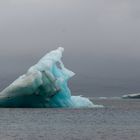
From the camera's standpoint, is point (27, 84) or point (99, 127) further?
point (27, 84)

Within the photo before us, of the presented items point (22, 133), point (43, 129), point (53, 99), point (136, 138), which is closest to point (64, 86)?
point (53, 99)

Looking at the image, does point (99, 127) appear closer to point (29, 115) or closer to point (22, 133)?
point (22, 133)

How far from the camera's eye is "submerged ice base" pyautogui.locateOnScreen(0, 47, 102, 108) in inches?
2243

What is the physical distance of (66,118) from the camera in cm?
6253

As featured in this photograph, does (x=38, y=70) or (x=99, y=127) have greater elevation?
(x=38, y=70)

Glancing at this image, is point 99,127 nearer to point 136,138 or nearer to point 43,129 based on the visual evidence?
point 43,129

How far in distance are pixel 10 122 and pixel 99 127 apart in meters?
8.31

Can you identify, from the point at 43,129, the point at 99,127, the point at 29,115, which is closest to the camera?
the point at 43,129

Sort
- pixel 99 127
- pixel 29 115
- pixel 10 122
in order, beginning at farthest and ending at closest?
pixel 29 115, pixel 10 122, pixel 99 127

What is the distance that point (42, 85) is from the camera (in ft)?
190

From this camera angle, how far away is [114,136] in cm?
4206

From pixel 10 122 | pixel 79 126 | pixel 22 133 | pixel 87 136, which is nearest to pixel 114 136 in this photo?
pixel 87 136

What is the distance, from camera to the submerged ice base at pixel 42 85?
56969mm

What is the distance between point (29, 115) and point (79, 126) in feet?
44.1
